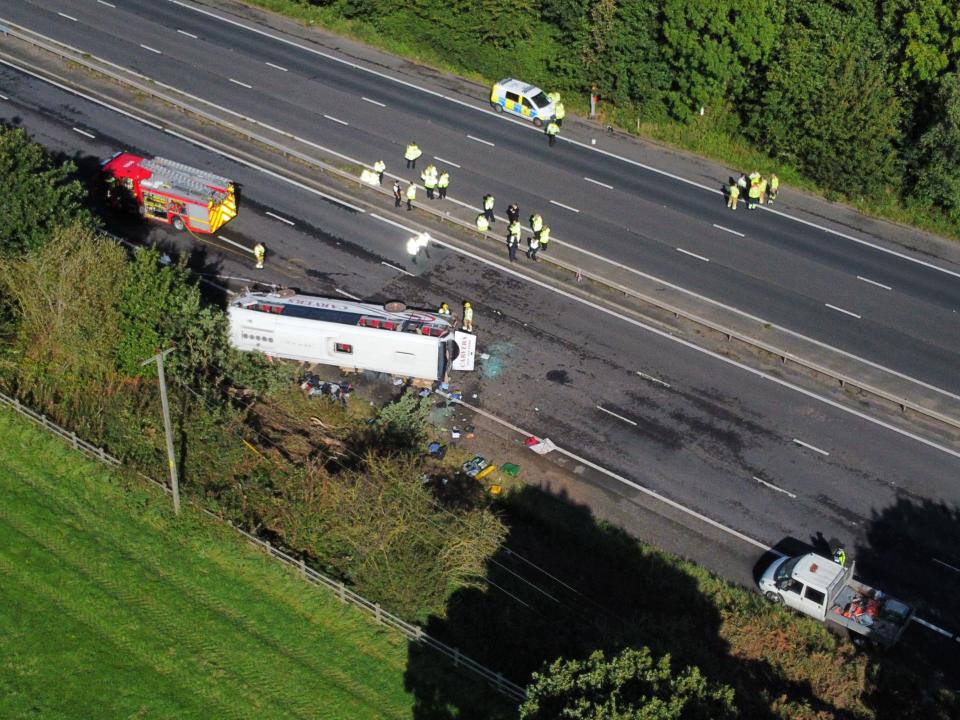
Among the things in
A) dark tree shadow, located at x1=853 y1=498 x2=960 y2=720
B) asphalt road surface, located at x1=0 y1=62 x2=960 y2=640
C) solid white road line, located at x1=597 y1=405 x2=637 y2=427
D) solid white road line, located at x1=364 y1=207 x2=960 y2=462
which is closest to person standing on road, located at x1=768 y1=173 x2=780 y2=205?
solid white road line, located at x1=364 y1=207 x2=960 y2=462

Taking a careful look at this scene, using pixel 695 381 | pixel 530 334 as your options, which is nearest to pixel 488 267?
pixel 530 334

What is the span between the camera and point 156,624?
30.8 meters

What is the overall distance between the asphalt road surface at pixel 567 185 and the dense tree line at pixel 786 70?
3399 mm

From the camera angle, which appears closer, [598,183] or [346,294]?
[346,294]

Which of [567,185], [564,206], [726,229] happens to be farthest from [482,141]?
[726,229]

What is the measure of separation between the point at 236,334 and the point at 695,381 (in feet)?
52.0

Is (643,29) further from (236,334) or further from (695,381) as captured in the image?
(236,334)

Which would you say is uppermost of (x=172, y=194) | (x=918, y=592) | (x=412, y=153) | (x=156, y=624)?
(x=412, y=153)

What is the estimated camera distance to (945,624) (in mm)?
30953

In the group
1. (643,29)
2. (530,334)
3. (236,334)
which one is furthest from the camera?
(643,29)

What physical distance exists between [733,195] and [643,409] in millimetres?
13897

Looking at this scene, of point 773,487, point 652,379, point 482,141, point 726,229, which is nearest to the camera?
point 773,487

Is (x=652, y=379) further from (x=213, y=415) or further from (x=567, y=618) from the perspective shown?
(x=213, y=415)

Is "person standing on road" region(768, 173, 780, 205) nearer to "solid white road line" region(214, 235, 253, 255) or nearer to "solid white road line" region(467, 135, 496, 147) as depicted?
"solid white road line" region(467, 135, 496, 147)
